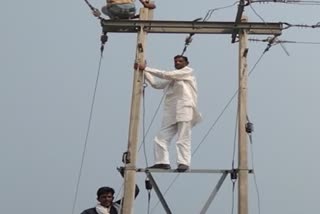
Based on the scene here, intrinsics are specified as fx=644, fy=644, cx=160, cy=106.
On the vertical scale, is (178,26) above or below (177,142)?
above

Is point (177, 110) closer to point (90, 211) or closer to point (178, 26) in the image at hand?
point (178, 26)

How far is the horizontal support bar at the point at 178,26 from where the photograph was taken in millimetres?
9664

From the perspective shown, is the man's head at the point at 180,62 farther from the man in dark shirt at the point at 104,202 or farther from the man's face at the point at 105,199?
the man's face at the point at 105,199

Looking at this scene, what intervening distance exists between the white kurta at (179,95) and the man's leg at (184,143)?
101 millimetres

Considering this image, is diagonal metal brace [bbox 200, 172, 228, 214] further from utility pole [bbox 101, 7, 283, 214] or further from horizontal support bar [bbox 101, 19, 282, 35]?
horizontal support bar [bbox 101, 19, 282, 35]

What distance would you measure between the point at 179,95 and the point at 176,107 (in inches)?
7.2

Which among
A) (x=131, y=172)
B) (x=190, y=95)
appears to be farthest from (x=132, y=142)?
(x=190, y=95)

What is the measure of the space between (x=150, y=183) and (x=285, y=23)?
3.11 metres

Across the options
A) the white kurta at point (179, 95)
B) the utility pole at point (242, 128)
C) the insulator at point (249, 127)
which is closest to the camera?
the utility pole at point (242, 128)

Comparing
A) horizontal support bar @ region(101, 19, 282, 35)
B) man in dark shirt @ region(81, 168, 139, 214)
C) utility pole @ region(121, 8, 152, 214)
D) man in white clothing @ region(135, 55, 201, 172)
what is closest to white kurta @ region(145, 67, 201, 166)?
A: man in white clothing @ region(135, 55, 201, 172)

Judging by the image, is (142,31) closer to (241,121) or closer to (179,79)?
(179,79)

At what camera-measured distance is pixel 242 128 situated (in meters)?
9.09

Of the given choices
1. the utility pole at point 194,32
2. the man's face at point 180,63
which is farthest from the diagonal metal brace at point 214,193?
the man's face at point 180,63

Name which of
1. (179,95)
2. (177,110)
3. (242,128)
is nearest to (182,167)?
(177,110)
